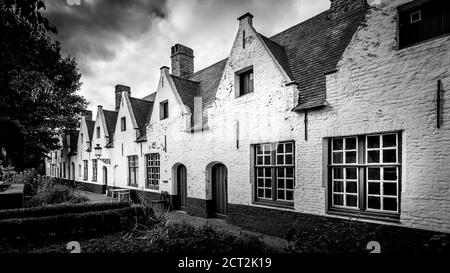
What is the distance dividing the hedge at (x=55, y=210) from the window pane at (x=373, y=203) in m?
7.56

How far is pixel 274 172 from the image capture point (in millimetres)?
7246

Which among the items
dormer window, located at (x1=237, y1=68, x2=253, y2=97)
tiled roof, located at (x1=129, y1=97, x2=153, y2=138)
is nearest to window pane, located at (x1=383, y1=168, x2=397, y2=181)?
dormer window, located at (x1=237, y1=68, x2=253, y2=97)

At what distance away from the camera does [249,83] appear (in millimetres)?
8156

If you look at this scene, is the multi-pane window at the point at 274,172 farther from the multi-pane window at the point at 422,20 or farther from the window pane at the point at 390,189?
the multi-pane window at the point at 422,20

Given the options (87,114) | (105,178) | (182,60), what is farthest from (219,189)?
(87,114)

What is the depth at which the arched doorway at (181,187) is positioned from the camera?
1093 centimetres

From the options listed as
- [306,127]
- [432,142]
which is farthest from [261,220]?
[432,142]

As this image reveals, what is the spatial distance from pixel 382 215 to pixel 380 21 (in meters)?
4.33

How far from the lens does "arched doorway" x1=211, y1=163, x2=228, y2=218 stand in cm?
912

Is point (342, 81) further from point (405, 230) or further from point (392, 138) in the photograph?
point (405, 230)

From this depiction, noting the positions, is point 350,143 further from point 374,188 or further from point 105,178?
point 105,178

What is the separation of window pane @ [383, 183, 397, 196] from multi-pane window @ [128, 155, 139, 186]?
1217cm

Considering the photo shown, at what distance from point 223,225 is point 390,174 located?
5368 millimetres

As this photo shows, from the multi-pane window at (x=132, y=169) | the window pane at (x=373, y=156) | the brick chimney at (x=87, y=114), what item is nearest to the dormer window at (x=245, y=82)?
the window pane at (x=373, y=156)
